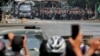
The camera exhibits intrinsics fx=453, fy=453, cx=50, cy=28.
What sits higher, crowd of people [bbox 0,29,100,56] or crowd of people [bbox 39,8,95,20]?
crowd of people [bbox 0,29,100,56]

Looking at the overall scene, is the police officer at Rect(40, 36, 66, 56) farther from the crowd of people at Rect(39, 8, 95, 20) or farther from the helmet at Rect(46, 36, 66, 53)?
the crowd of people at Rect(39, 8, 95, 20)

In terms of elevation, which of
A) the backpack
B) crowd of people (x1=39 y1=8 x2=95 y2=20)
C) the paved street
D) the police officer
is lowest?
crowd of people (x1=39 y1=8 x2=95 y2=20)

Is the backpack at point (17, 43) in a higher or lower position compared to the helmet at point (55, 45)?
higher

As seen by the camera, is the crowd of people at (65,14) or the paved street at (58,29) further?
the crowd of people at (65,14)

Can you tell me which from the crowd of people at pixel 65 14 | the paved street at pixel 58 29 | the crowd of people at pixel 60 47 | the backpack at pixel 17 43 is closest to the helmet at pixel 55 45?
the crowd of people at pixel 60 47

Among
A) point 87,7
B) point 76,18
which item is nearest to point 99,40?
point 76,18

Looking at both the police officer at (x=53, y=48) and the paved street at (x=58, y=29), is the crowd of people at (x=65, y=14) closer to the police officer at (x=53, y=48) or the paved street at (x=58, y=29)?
the paved street at (x=58, y=29)

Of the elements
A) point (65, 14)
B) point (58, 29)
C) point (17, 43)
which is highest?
point (17, 43)

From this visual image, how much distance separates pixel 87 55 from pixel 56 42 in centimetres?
60

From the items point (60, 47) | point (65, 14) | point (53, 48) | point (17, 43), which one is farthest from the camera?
point (65, 14)

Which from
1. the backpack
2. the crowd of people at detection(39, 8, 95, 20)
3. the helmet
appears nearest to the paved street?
the helmet

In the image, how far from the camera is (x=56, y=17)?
86938 millimetres

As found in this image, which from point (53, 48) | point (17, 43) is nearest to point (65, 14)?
point (53, 48)

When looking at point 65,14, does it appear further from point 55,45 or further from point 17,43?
point 17,43
